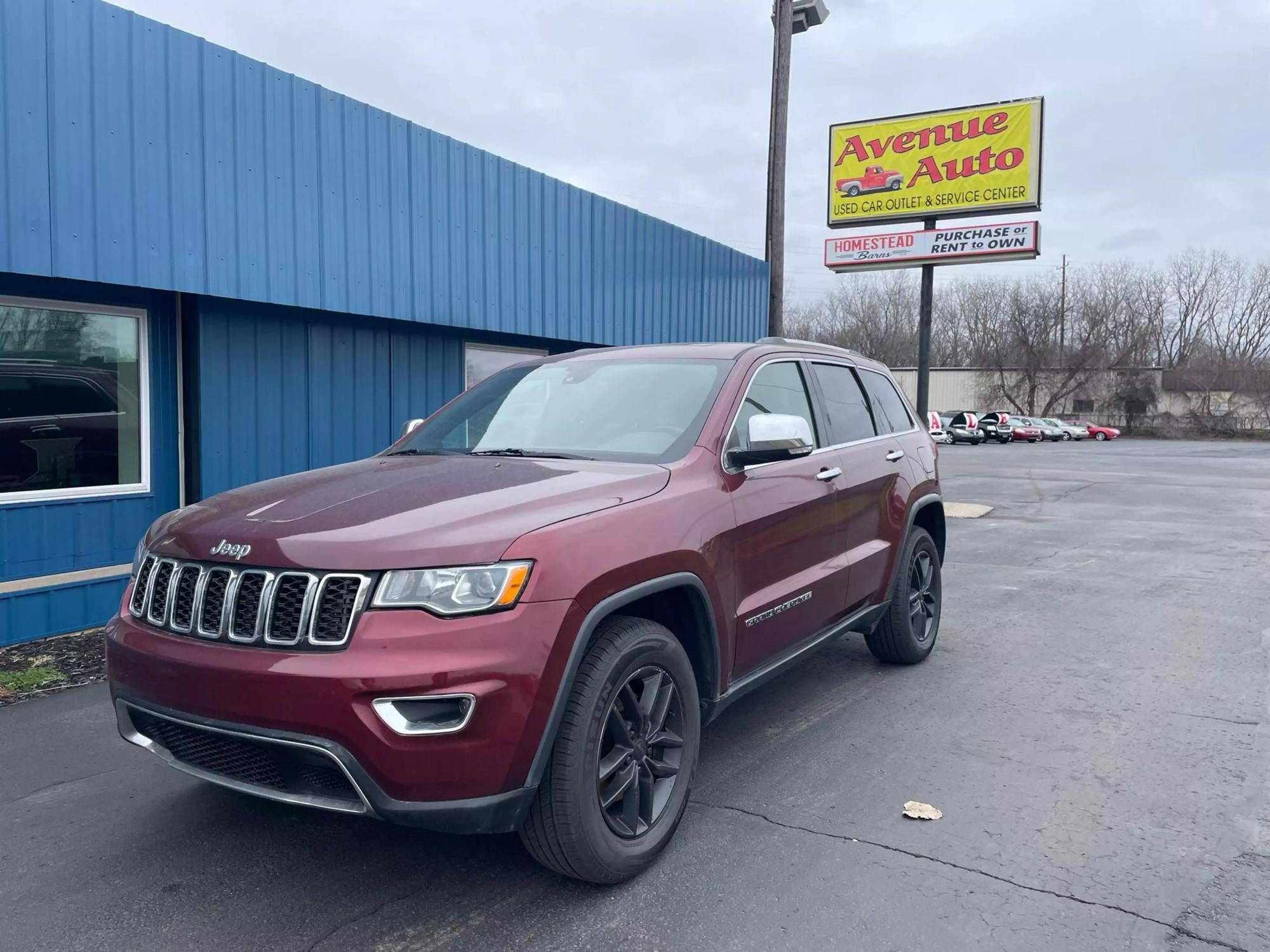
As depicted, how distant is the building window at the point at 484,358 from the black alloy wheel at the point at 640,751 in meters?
7.33

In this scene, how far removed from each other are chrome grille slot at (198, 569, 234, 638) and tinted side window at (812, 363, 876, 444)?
9.80 ft

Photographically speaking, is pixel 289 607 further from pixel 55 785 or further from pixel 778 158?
pixel 778 158

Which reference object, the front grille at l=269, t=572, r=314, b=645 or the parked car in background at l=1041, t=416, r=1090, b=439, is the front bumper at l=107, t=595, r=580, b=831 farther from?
the parked car in background at l=1041, t=416, r=1090, b=439

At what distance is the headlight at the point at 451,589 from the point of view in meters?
2.71

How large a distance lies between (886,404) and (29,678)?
538cm

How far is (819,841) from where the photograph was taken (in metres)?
3.52

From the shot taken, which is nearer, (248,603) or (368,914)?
(248,603)

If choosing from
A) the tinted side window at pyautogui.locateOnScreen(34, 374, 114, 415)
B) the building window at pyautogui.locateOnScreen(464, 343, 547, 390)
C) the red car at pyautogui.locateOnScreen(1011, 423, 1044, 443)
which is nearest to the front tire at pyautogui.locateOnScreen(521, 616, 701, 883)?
the tinted side window at pyautogui.locateOnScreen(34, 374, 114, 415)

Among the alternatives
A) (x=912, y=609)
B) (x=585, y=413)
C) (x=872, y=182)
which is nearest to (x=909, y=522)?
(x=912, y=609)

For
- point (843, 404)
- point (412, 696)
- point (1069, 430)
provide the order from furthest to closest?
point (1069, 430)
point (843, 404)
point (412, 696)

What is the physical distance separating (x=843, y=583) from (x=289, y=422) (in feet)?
17.9

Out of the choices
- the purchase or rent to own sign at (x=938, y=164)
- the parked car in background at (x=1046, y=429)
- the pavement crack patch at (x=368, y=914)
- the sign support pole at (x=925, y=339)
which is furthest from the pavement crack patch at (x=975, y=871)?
the parked car in background at (x=1046, y=429)

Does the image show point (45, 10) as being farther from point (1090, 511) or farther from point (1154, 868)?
point (1090, 511)

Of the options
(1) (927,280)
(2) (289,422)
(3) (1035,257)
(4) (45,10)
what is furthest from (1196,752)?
(3) (1035,257)
